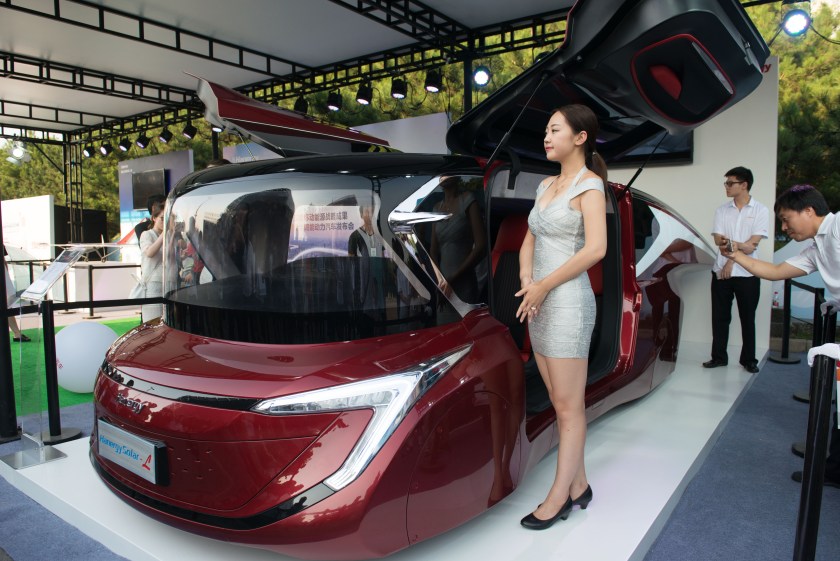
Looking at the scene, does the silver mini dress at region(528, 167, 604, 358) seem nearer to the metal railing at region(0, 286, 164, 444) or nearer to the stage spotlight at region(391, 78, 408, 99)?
the metal railing at region(0, 286, 164, 444)

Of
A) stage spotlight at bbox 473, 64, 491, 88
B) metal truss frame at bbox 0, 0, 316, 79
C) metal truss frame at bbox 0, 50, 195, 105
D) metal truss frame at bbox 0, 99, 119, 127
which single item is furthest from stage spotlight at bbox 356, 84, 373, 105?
metal truss frame at bbox 0, 99, 119, 127

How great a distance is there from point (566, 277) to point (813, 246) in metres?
1.49

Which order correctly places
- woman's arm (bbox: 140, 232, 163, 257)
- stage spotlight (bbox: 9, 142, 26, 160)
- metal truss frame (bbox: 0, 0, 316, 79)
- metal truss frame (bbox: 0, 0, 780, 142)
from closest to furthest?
woman's arm (bbox: 140, 232, 163, 257)
metal truss frame (bbox: 0, 0, 316, 79)
metal truss frame (bbox: 0, 0, 780, 142)
stage spotlight (bbox: 9, 142, 26, 160)

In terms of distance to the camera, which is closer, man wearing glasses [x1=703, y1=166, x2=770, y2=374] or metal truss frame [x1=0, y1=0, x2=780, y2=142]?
man wearing glasses [x1=703, y1=166, x2=770, y2=374]

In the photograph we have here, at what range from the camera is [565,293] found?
1.97 metres

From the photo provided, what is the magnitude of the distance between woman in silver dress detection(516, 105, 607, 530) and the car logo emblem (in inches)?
48.6

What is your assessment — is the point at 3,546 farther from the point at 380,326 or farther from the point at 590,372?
the point at 590,372

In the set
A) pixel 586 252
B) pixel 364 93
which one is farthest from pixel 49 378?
pixel 364 93

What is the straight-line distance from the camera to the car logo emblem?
1.75 meters

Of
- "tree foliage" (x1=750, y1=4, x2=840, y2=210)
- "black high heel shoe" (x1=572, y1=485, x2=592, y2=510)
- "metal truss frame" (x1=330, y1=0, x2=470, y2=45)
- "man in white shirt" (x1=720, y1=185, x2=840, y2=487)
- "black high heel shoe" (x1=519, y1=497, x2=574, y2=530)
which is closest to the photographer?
"black high heel shoe" (x1=519, y1=497, x2=574, y2=530)

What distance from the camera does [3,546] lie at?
2.11 meters

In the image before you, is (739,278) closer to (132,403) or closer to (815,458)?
(815,458)

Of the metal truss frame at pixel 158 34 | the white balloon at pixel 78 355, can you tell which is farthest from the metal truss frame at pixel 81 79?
the white balloon at pixel 78 355

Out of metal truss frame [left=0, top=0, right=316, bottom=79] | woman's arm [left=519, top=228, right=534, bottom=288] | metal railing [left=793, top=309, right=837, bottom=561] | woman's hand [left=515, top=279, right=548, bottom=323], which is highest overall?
metal truss frame [left=0, top=0, right=316, bottom=79]
